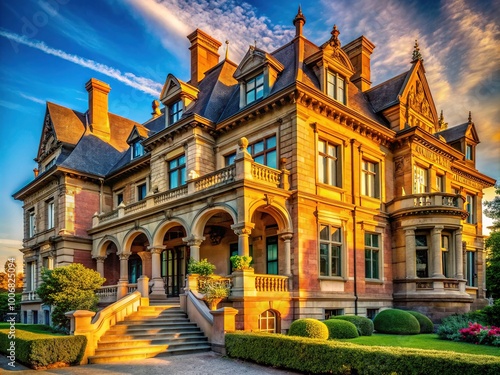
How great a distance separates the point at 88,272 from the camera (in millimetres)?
19172

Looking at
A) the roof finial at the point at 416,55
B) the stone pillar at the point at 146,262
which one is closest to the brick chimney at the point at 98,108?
the stone pillar at the point at 146,262

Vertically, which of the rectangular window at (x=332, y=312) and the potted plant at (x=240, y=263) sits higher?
the potted plant at (x=240, y=263)

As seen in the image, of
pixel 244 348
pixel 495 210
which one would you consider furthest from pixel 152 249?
pixel 495 210

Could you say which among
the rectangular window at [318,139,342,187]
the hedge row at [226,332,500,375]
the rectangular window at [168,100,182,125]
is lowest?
the hedge row at [226,332,500,375]

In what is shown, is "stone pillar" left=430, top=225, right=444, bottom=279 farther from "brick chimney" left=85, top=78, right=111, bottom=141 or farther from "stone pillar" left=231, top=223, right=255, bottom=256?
"brick chimney" left=85, top=78, right=111, bottom=141

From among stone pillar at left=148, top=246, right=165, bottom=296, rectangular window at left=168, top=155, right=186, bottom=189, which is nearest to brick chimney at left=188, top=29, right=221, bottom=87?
rectangular window at left=168, top=155, right=186, bottom=189

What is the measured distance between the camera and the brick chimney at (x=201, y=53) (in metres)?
26.7

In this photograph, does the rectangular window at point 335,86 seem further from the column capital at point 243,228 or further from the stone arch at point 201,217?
the column capital at point 243,228

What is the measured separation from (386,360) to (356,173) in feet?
41.4

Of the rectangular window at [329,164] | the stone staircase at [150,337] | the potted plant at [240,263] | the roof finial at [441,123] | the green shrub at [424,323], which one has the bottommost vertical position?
the green shrub at [424,323]

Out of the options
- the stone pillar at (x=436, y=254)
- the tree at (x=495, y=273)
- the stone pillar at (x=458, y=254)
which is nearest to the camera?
the stone pillar at (x=436, y=254)

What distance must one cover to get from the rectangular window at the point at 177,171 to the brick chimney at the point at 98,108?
11142mm

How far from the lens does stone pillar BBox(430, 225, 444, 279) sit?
20625 mm

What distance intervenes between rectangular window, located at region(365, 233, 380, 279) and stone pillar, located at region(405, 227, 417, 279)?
142 centimetres
